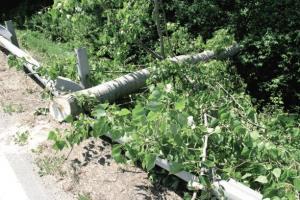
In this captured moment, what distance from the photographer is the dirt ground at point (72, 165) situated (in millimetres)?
4648

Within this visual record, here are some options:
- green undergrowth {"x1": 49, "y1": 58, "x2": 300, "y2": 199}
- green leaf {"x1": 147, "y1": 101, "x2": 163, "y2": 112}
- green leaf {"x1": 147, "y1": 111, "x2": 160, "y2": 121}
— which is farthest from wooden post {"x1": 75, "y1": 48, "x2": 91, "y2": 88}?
green leaf {"x1": 147, "y1": 101, "x2": 163, "y2": 112}

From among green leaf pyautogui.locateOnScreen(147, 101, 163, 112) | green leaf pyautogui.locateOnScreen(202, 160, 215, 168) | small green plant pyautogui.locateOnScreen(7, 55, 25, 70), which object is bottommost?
green leaf pyautogui.locateOnScreen(202, 160, 215, 168)

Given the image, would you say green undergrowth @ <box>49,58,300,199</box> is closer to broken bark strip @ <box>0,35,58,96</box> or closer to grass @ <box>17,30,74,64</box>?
broken bark strip @ <box>0,35,58,96</box>

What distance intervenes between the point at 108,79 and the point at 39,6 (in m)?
6.68

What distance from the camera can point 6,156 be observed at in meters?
5.31

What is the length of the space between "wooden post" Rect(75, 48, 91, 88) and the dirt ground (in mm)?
696

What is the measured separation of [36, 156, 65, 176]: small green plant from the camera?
4.98 metres

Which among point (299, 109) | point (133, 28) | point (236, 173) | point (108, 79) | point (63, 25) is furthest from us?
point (63, 25)

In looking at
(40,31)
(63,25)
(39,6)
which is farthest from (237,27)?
(39,6)

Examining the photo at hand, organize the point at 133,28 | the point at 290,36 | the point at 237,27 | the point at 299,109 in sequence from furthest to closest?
the point at 237,27
the point at 290,36
the point at 299,109
the point at 133,28

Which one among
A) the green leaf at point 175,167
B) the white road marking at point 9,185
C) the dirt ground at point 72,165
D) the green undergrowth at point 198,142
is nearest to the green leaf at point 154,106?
the green undergrowth at point 198,142

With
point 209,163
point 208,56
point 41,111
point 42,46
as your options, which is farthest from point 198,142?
point 42,46

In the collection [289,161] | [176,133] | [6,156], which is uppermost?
[176,133]

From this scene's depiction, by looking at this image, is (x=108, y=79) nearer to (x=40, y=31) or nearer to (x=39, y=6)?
(x=40, y=31)
